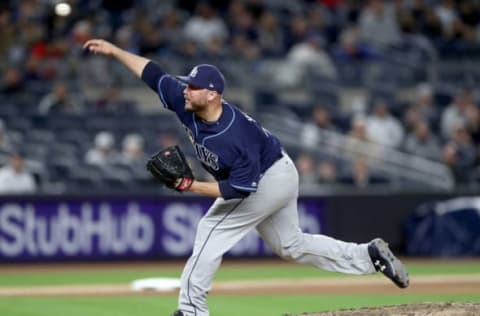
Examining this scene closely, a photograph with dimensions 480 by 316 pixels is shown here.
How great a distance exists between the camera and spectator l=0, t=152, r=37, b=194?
1476 cm

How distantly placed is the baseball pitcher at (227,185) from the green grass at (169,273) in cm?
469

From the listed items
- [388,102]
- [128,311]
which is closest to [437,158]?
[388,102]

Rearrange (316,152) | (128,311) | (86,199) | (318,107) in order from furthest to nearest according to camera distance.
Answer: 1. (318,107)
2. (316,152)
3. (86,199)
4. (128,311)

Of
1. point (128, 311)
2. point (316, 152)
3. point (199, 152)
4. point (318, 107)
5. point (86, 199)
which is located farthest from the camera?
point (318, 107)

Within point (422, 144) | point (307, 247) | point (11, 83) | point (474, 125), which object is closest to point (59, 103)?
point (11, 83)

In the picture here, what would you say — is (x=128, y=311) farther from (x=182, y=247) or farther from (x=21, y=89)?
(x=21, y=89)

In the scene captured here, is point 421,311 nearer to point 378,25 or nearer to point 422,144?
point 422,144

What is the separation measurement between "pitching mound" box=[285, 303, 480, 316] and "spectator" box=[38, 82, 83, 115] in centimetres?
881

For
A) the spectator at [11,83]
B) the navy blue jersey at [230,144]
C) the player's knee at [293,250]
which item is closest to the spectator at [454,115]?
the spectator at [11,83]

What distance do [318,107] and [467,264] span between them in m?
3.85

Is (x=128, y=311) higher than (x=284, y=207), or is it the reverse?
(x=284, y=207)

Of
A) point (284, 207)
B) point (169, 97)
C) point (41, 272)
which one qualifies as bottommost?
point (41, 272)

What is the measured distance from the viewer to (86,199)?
14.9m

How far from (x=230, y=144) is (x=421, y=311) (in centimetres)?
185
